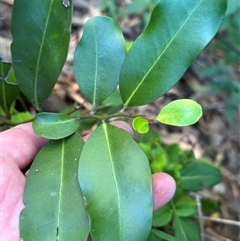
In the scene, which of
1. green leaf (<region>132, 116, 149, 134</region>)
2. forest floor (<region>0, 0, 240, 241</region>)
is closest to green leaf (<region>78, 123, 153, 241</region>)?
green leaf (<region>132, 116, 149, 134</region>)

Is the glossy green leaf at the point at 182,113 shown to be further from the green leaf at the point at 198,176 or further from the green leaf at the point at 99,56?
the green leaf at the point at 198,176

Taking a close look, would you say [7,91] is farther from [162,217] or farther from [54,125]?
[162,217]

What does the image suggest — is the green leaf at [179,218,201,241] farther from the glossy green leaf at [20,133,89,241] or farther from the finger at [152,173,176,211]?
the glossy green leaf at [20,133,89,241]

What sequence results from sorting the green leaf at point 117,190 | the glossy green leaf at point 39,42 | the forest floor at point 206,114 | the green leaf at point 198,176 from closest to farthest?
the green leaf at point 117,190
the glossy green leaf at point 39,42
the green leaf at point 198,176
the forest floor at point 206,114

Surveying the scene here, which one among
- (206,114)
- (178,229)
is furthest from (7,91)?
(206,114)

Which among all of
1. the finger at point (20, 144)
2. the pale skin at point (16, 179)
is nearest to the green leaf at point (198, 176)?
the pale skin at point (16, 179)

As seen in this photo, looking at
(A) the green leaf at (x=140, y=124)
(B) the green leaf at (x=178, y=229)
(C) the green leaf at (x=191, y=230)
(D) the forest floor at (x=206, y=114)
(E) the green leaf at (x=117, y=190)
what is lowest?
(D) the forest floor at (x=206, y=114)
